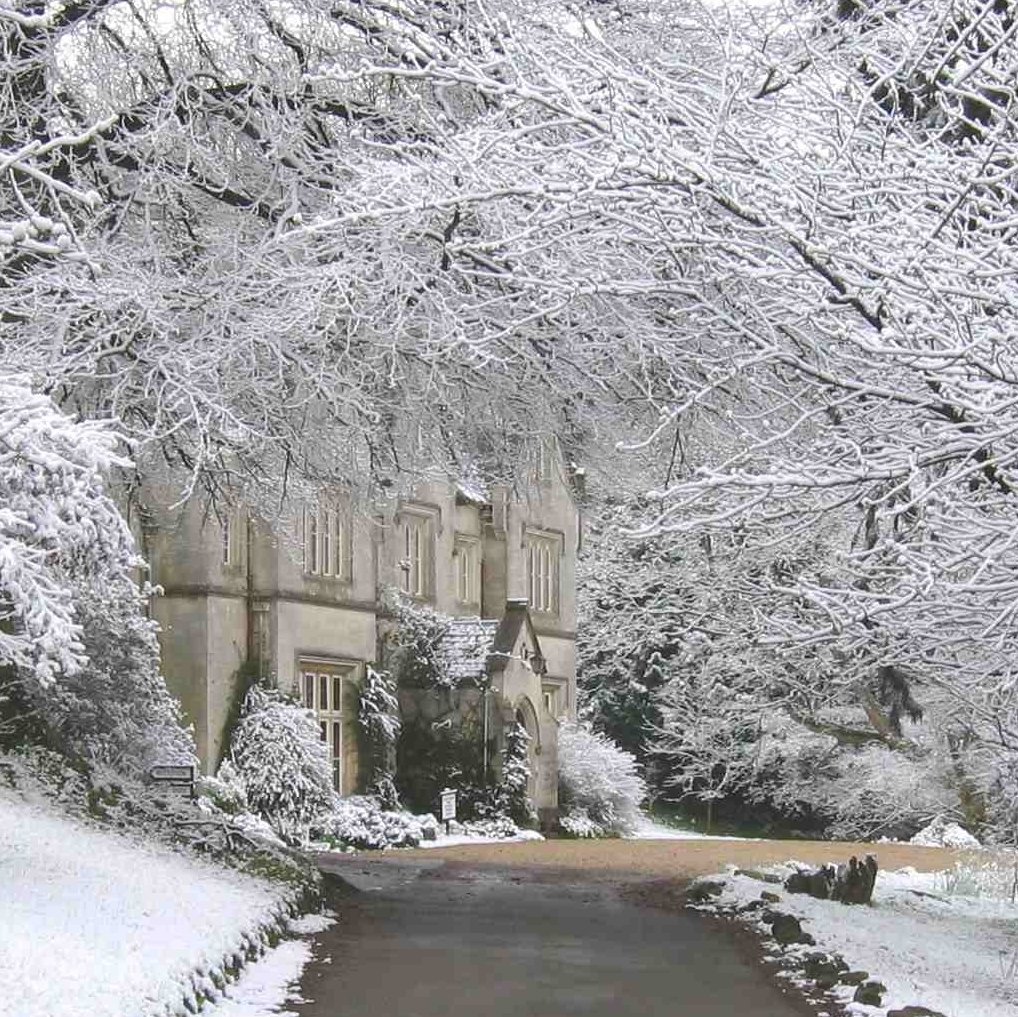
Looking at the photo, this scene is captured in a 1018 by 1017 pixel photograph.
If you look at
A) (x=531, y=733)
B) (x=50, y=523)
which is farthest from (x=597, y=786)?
(x=50, y=523)

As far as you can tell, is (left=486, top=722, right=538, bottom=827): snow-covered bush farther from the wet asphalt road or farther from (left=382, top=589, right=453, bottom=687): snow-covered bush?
the wet asphalt road

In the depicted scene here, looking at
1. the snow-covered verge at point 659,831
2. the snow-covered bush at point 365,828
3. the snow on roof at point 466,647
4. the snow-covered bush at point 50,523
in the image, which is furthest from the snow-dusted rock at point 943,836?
the snow-covered bush at point 50,523

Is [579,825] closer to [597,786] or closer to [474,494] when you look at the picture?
[597,786]

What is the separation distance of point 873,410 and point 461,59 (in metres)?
2.71

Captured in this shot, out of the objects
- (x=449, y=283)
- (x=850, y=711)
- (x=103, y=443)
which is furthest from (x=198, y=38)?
(x=850, y=711)

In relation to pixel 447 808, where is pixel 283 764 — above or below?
above

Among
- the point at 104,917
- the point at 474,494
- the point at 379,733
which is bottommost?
the point at 104,917

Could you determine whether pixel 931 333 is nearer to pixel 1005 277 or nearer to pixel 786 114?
pixel 1005 277

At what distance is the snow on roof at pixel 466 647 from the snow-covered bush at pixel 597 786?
3.20 m

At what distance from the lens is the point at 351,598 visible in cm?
2956

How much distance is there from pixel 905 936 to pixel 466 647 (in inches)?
710

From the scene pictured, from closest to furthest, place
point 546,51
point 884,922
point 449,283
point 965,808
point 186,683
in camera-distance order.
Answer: point 546,51 < point 449,283 < point 884,922 < point 965,808 < point 186,683

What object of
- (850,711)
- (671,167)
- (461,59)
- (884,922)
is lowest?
(884,922)

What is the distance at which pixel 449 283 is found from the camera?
1112 cm
